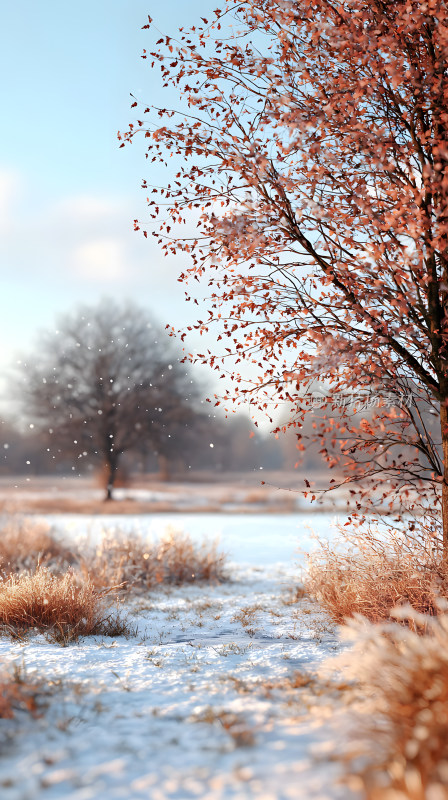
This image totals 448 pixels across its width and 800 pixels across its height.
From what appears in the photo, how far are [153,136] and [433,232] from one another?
2.88 m

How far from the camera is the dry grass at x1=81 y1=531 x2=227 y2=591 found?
31.7 ft

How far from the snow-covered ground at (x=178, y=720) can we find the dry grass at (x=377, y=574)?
1.28 feet

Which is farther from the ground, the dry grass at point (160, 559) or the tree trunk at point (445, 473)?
the tree trunk at point (445, 473)

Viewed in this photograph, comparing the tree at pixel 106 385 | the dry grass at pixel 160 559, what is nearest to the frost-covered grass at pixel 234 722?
the dry grass at pixel 160 559

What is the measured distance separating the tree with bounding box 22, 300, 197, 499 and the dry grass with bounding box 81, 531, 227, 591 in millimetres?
18132

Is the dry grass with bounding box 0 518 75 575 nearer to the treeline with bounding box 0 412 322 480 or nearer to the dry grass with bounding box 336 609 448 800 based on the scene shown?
the treeline with bounding box 0 412 322 480

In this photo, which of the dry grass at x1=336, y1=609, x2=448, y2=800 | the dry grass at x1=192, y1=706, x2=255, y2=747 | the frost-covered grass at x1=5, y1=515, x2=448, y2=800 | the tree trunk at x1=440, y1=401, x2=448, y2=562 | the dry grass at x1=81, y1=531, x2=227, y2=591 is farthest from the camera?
the dry grass at x1=81, y1=531, x2=227, y2=591

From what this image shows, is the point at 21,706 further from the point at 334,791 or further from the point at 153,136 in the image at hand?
the point at 153,136

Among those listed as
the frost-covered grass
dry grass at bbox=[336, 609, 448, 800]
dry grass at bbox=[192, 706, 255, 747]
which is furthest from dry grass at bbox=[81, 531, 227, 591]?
dry grass at bbox=[336, 609, 448, 800]

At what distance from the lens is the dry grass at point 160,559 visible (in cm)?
965

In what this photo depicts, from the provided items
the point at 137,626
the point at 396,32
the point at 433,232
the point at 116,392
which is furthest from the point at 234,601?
the point at 116,392

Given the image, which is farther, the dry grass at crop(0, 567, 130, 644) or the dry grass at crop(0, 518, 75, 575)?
the dry grass at crop(0, 518, 75, 575)

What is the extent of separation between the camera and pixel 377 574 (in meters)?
6.23

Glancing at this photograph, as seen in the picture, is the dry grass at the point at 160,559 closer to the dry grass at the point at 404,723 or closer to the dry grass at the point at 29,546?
the dry grass at the point at 29,546
